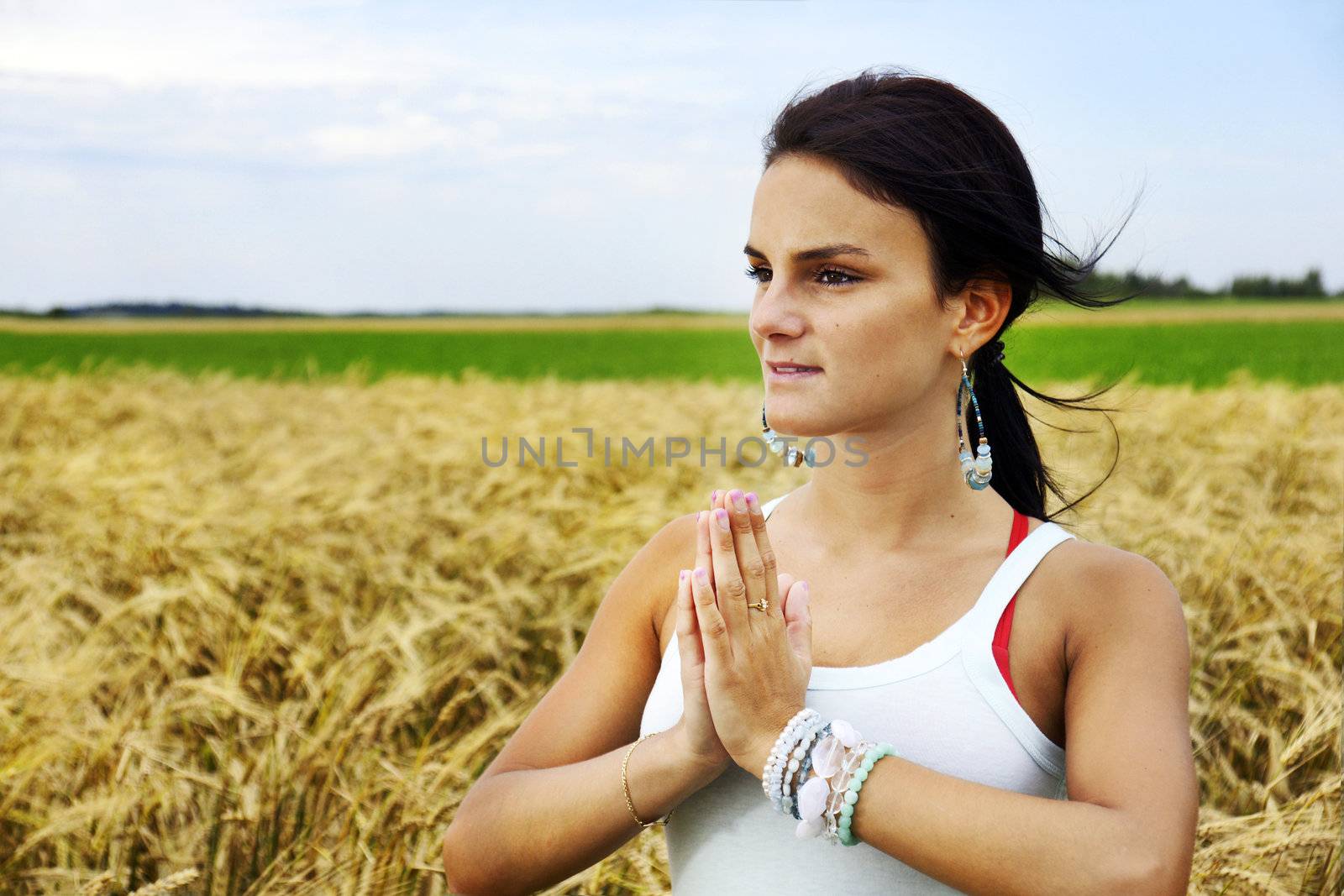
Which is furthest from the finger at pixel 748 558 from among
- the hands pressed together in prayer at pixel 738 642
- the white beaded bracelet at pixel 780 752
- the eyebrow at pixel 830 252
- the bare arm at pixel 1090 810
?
the eyebrow at pixel 830 252

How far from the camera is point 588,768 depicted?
1.65m

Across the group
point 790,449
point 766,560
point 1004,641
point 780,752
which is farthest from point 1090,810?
point 790,449

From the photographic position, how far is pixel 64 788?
3.00m

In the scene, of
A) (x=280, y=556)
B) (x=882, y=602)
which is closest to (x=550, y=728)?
(x=882, y=602)

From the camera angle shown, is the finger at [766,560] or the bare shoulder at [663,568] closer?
the finger at [766,560]

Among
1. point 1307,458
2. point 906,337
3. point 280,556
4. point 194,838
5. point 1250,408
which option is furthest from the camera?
point 1250,408

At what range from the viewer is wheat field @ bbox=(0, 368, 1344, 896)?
2688 millimetres

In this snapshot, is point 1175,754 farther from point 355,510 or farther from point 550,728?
point 355,510

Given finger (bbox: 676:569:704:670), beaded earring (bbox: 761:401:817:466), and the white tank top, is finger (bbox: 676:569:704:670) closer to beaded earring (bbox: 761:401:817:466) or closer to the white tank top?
the white tank top

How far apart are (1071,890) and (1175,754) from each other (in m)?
0.22

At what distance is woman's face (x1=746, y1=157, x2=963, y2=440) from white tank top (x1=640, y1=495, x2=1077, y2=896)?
332 millimetres

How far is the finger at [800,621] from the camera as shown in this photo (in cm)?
151

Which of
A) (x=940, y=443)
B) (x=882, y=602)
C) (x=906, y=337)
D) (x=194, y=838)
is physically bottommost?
(x=194, y=838)

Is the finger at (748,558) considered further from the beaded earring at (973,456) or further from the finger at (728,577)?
the beaded earring at (973,456)
